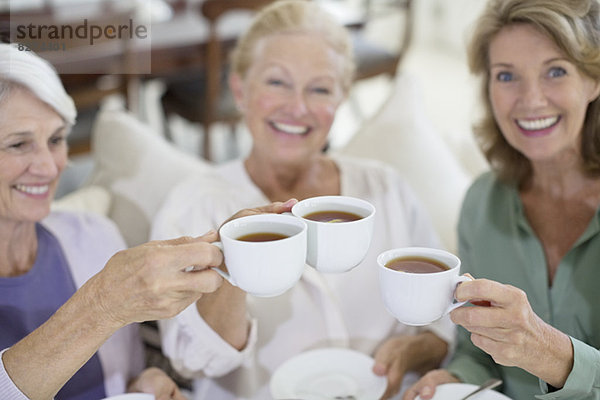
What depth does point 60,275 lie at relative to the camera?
1.22m

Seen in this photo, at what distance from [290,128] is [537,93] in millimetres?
507

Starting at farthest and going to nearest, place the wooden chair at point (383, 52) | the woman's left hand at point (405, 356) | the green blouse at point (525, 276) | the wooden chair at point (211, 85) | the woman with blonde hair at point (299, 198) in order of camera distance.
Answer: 1. the wooden chair at point (383, 52)
2. the wooden chair at point (211, 85)
3. the woman with blonde hair at point (299, 198)
4. the woman's left hand at point (405, 356)
5. the green blouse at point (525, 276)

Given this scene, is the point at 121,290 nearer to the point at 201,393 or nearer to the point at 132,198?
the point at 201,393

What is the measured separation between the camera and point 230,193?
1.43 meters

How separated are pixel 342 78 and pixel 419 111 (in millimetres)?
539

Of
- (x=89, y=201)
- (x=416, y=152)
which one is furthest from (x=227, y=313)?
(x=416, y=152)

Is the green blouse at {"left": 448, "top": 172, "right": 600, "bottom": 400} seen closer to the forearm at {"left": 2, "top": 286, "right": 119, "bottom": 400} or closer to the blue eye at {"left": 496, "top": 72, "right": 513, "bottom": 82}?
the blue eye at {"left": 496, "top": 72, "right": 513, "bottom": 82}

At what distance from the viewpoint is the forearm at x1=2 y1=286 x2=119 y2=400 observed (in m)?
0.91

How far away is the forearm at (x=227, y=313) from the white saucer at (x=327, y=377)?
10cm

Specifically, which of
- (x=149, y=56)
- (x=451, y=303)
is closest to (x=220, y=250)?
(x=451, y=303)

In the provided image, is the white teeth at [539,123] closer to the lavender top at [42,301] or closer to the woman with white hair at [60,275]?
the woman with white hair at [60,275]

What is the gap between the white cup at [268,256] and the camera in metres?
0.80
